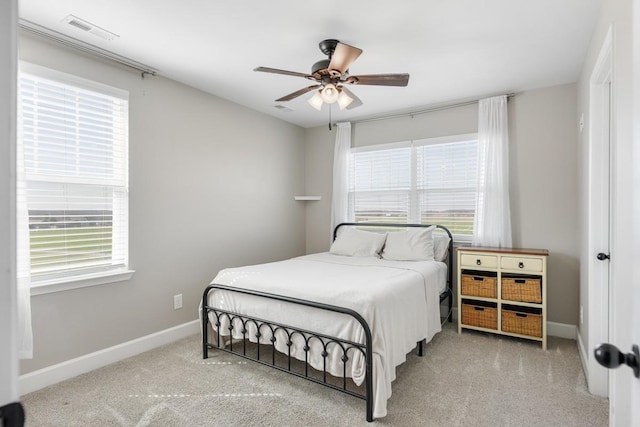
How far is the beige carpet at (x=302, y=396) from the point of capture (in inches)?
78.7

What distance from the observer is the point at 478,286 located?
11.0ft

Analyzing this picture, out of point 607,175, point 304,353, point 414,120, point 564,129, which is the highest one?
point 414,120

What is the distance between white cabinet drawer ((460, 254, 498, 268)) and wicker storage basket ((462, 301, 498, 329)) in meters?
0.40

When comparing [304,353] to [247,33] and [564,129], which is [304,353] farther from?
[564,129]

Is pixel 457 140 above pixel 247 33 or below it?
below

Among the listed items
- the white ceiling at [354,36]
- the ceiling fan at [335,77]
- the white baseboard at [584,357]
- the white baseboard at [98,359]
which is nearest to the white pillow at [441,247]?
the white baseboard at [584,357]

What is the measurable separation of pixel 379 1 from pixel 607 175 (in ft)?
6.16

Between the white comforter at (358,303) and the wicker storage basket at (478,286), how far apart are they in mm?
347

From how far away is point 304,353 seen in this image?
228 centimetres

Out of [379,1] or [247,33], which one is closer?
[379,1]

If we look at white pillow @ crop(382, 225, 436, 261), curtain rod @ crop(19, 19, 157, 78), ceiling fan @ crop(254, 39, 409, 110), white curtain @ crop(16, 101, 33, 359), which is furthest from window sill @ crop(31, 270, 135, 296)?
white pillow @ crop(382, 225, 436, 261)

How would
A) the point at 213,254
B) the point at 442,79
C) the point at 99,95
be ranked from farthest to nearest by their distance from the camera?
the point at 213,254
the point at 442,79
the point at 99,95

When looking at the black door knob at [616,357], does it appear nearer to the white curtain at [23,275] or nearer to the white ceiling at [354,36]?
the white ceiling at [354,36]

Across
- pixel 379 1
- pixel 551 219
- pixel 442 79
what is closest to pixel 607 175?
pixel 551 219
